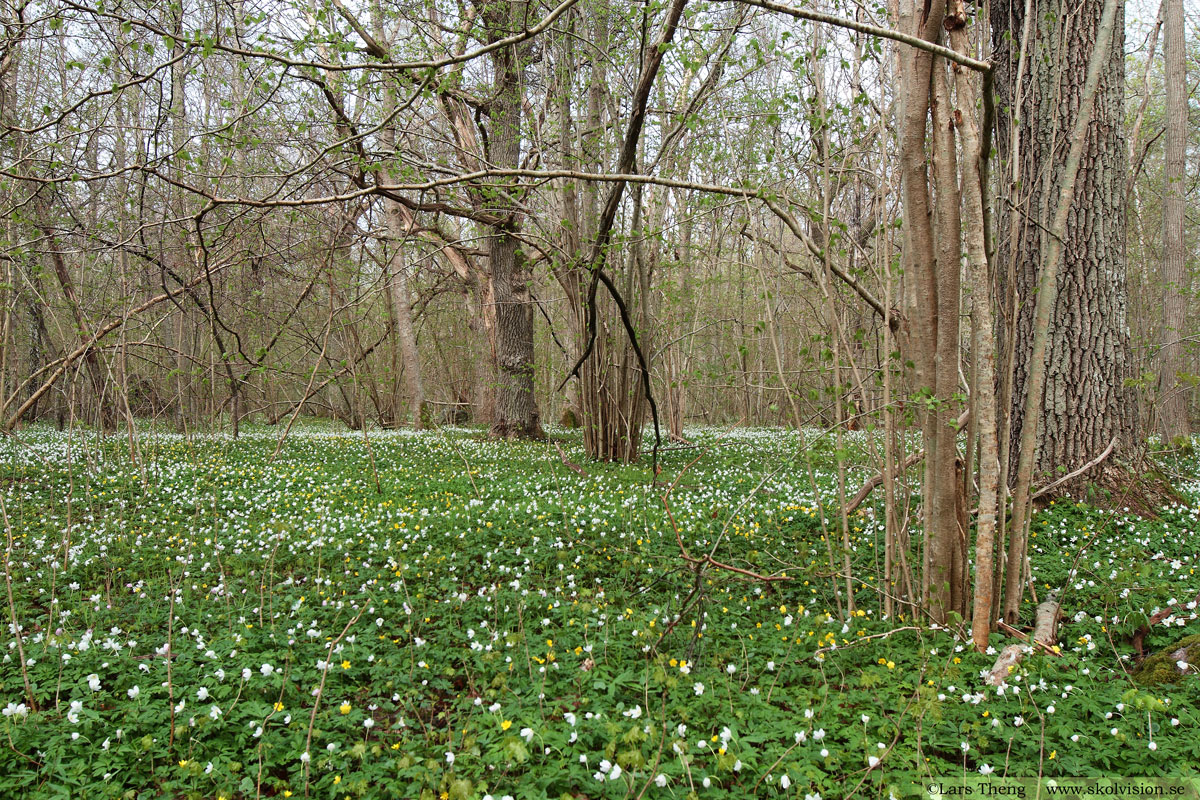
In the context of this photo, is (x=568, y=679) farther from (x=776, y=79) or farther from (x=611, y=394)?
(x=776, y=79)

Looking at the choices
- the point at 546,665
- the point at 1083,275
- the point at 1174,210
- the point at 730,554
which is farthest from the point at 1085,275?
the point at 1174,210

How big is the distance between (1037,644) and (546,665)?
218 centimetres

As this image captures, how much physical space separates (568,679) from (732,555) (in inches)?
82.1

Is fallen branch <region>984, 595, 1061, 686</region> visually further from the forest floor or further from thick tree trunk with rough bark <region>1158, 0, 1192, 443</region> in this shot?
thick tree trunk with rough bark <region>1158, 0, 1192, 443</region>

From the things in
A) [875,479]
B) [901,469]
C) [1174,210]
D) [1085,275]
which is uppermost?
[1174,210]

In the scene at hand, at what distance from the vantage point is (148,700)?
2619 mm

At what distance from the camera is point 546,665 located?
2852 millimetres

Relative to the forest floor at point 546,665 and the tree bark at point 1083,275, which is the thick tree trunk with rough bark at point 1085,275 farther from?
the forest floor at point 546,665

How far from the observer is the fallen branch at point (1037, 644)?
2666 mm

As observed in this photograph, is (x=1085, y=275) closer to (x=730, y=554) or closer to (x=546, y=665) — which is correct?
(x=730, y=554)

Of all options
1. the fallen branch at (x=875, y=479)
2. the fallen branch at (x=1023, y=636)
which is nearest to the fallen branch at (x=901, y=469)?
the fallen branch at (x=875, y=479)

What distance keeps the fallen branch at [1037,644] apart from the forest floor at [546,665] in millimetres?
79

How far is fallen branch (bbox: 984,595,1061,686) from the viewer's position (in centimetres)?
267

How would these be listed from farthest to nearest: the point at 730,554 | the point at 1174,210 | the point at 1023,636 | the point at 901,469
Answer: the point at 1174,210, the point at 730,554, the point at 901,469, the point at 1023,636
